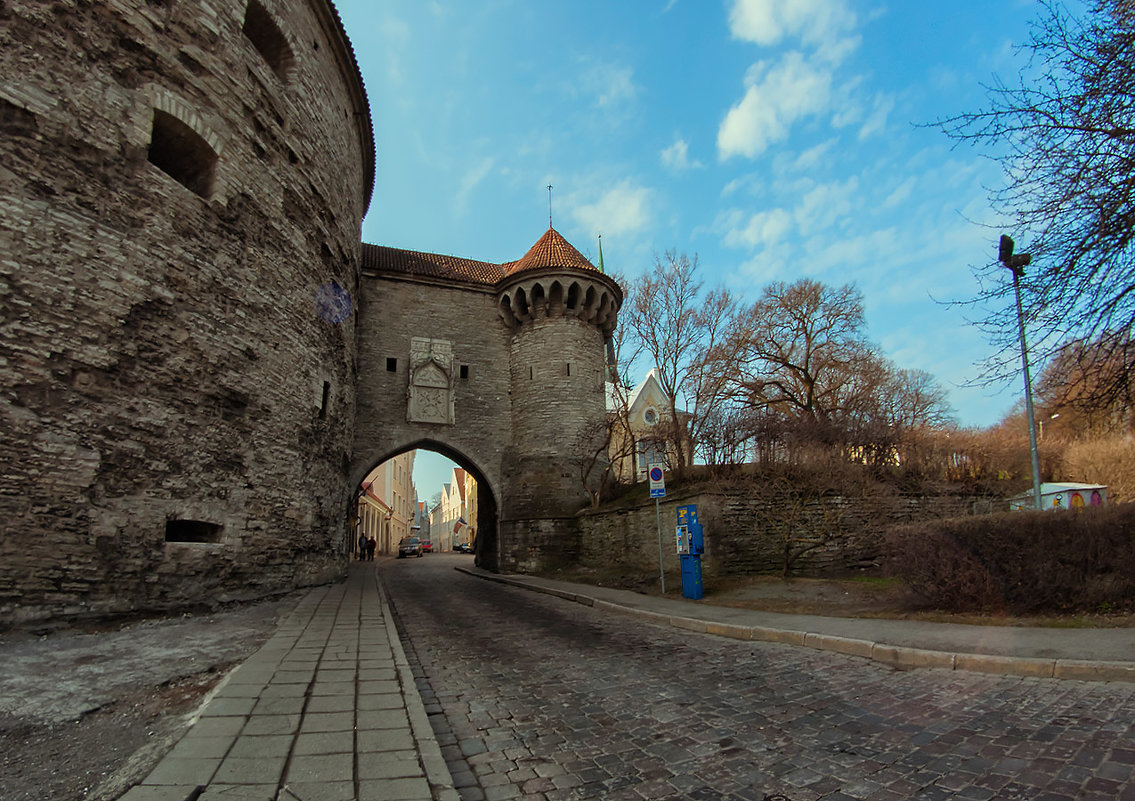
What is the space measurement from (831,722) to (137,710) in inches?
188

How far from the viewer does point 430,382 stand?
21.8m

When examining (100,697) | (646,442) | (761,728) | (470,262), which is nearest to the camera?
(761,728)

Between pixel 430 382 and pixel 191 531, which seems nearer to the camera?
pixel 191 531

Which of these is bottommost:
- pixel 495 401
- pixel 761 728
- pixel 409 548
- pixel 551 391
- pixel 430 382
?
pixel 409 548

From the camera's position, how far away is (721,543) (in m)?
13.5

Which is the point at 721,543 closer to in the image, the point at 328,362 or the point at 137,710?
the point at 328,362

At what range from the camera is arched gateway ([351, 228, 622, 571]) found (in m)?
21.0

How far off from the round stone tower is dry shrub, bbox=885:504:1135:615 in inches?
504

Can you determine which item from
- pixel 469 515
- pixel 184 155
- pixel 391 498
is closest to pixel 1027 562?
pixel 184 155

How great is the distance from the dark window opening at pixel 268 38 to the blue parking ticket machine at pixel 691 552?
1348 centimetres

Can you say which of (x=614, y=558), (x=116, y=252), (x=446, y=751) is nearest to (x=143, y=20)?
(x=116, y=252)

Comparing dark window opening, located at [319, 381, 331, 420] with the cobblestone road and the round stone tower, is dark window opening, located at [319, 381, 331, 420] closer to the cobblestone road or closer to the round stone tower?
the round stone tower

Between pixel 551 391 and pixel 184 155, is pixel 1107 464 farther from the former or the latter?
pixel 184 155

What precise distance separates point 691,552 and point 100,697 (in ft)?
29.8
